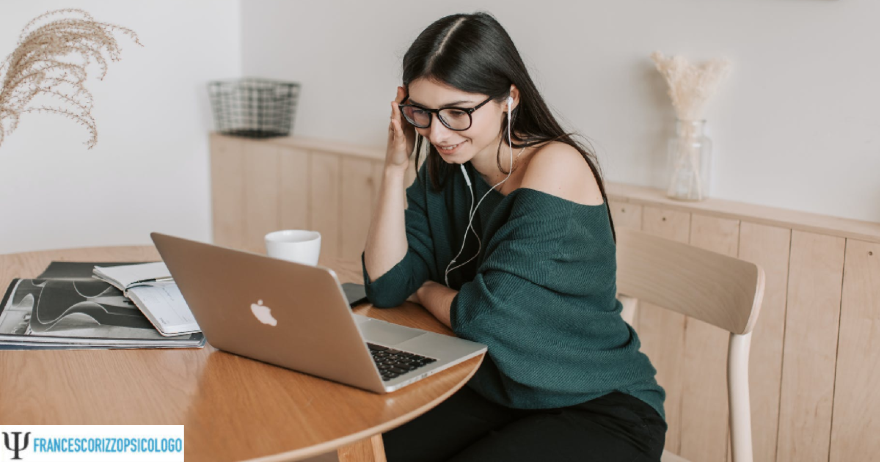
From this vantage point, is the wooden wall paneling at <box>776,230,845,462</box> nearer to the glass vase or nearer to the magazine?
the glass vase

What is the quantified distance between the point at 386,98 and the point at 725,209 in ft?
3.99

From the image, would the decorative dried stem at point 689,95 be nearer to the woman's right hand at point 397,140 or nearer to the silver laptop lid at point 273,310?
the woman's right hand at point 397,140

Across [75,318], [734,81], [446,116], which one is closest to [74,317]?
[75,318]

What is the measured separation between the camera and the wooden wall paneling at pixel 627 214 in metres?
1.82

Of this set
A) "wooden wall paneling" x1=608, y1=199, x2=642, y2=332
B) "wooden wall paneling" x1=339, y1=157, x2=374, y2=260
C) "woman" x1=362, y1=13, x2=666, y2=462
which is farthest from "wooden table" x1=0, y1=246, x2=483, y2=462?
"wooden wall paneling" x1=339, y1=157, x2=374, y2=260

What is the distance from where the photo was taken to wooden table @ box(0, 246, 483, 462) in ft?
2.81

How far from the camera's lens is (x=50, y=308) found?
1225 millimetres

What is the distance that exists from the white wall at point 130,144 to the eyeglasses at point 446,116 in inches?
67.0

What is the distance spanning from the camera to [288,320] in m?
0.97

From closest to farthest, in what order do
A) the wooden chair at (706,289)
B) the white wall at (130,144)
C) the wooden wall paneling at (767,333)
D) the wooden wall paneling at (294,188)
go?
1. the wooden chair at (706,289)
2. the wooden wall paneling at (767,333)
3. the white wall at (130,144)
4. the wooden wall paneling at (294,188)

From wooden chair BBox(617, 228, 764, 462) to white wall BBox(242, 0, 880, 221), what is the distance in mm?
386

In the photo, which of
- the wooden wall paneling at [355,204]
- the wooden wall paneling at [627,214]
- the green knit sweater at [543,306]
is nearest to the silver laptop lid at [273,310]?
the green knit sweater at [543,306]

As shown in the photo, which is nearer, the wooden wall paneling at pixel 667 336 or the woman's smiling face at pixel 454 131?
the woman's smiling face at pixel 454 131

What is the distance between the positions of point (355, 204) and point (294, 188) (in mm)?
327
